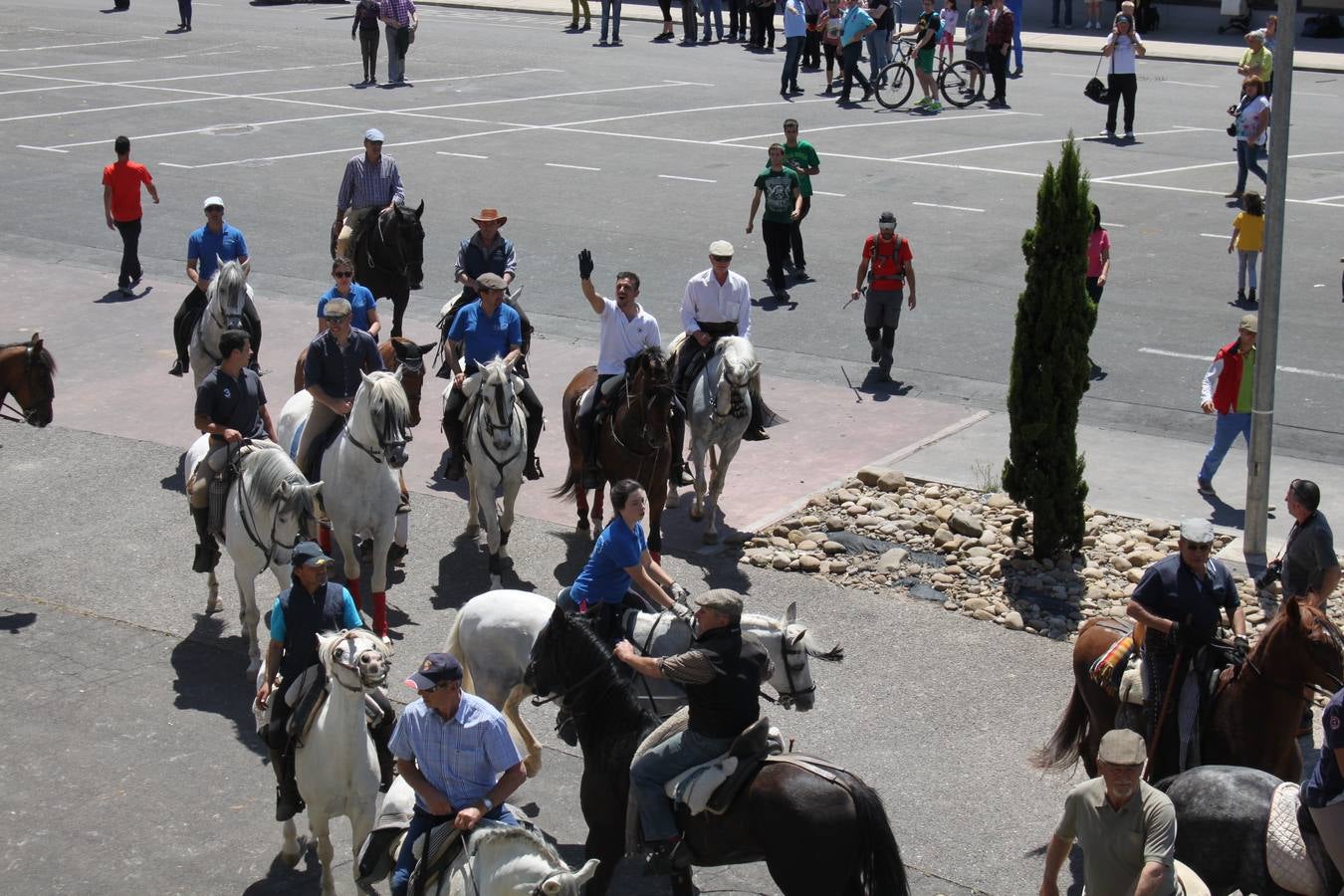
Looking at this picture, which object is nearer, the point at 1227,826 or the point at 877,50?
the point at 1227,826

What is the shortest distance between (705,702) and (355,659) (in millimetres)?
1782

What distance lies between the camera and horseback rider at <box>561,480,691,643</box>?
934cm

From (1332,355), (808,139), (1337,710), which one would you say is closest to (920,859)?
(1337,710)

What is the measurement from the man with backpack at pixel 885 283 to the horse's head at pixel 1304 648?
981 cm

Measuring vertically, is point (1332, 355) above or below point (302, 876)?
above

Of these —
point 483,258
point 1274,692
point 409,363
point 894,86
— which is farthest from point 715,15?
point 1274,692

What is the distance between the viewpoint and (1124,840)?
7031 millimetres

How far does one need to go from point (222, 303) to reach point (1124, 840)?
10.6 m

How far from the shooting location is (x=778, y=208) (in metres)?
21.0

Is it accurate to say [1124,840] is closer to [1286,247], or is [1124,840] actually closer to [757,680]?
[757,680]

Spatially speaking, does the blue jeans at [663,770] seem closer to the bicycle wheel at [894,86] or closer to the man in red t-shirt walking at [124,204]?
the man in red t-shirt walking at [124,204]

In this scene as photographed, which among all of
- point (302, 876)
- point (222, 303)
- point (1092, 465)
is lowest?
point (302, 876)

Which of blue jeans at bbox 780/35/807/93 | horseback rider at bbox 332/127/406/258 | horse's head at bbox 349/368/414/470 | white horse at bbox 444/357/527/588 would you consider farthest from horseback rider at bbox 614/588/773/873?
blue jeans at bbox 780/35/807/93

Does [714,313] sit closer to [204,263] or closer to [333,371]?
[333,371]
